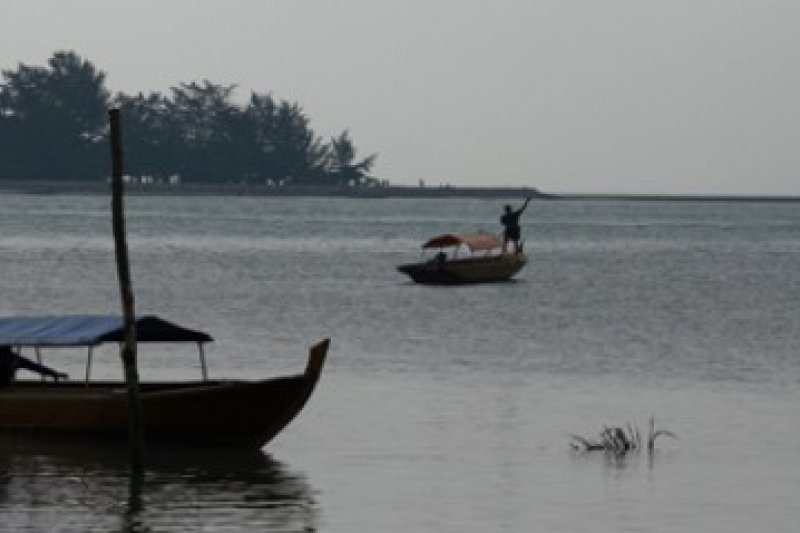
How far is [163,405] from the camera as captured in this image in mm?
32094

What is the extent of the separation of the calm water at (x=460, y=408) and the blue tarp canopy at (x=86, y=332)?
148cm

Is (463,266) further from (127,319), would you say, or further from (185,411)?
(127,319)

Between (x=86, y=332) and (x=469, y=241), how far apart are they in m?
50.9

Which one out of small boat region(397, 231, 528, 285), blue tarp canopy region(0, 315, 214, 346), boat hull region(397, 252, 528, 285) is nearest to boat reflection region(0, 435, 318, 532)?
blue tarp canopy region(0, 315, 214, 346)

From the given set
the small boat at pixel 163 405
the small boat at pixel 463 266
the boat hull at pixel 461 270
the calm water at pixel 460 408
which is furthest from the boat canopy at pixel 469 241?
the small boat at pixel 163 405

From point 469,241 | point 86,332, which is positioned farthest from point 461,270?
point 86,332

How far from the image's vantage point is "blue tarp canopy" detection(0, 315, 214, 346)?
32438mm

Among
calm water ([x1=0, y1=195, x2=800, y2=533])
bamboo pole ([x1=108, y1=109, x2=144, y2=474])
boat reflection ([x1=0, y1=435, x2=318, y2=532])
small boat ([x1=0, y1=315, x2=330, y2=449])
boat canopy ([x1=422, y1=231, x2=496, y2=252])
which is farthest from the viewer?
boat canopy ([x1=422, y1=231, x2=496, y2=252])

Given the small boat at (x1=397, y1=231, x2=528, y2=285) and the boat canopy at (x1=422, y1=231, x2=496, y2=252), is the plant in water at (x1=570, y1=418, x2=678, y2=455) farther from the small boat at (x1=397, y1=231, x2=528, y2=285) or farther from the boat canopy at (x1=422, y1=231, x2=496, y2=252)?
the small boat at (x1=397, y1=231, x2=528, y2=285)

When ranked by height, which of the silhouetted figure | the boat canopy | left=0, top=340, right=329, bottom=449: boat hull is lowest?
the boat canopy

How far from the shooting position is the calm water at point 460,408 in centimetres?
2802

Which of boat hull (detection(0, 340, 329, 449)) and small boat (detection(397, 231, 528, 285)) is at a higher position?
boat hull (detection(0, 340, 329, 449))

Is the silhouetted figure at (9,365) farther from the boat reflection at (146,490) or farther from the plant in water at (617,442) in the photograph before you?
the plant in water at (617,442)

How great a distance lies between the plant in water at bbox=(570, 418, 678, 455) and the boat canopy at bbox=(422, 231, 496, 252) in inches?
1760
